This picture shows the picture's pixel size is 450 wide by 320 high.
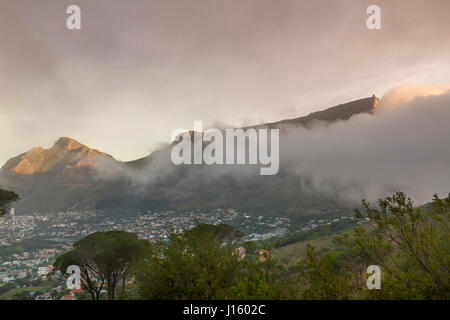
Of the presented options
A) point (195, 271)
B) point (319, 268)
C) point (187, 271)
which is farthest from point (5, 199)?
point (319, 268)

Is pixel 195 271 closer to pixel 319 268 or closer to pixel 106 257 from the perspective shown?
pixel 319 268

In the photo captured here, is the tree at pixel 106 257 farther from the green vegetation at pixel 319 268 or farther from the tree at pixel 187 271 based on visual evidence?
the green vegetation at pixel 319 268

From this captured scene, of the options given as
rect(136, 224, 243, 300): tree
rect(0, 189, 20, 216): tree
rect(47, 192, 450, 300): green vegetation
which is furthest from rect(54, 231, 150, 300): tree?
rect(47, 192, 450, 300): green vegetation

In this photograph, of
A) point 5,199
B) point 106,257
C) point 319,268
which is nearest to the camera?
point 319,268

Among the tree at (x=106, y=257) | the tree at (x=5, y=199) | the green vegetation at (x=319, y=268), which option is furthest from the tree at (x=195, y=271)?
the tree at (x=5, y=199)

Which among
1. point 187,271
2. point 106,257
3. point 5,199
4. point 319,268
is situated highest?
point 5,199

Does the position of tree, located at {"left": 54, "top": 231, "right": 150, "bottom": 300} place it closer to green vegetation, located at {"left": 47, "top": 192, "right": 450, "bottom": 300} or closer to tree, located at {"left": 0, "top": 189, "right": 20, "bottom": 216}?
tree, located at {"left": 0, "top": 189, "right": 20, "bottom": 216}

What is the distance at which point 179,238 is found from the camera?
14.4 meters

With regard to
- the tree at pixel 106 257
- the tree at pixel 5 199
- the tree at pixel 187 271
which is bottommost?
the tree at pixel 106 257

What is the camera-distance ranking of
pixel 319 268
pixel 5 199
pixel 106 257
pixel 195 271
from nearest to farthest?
pixel 319 268
pixel 195 271
pixel 5 199
pixel 106 257

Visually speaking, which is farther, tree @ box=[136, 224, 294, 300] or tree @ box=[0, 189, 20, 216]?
tree @ box=[0, 189, 20, 216]

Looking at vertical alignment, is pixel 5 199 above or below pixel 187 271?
above
